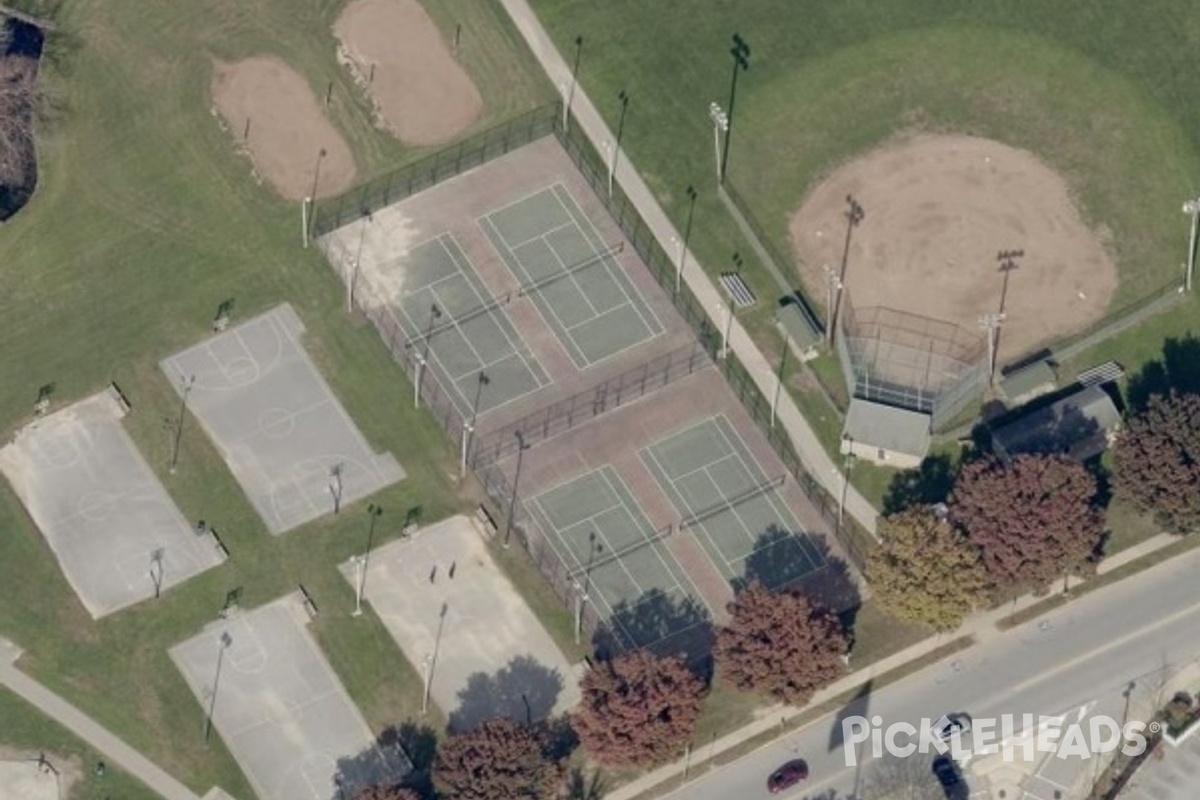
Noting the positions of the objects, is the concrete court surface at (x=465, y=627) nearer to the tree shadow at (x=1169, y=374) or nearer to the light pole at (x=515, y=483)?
the light pole at (x=515, y=483)

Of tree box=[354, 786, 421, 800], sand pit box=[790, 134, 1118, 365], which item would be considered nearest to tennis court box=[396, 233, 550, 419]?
sand pit box=[790, 134, 1118, 365]

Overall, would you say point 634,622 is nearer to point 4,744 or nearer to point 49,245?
point 4,744

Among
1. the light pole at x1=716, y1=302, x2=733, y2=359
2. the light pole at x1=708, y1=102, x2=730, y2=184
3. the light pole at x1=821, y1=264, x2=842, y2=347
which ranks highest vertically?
the light pole at x1=708, y1=102, x2=730, y2=184

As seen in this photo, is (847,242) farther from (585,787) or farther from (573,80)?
(585,787)

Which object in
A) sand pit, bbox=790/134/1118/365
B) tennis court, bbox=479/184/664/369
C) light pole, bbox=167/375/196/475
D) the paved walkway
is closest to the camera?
the paved walkway

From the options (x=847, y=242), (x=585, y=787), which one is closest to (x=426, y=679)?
(x=585, y=787)

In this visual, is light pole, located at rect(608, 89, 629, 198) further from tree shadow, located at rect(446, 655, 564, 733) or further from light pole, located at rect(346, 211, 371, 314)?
tree shadow, located at rect(446, 655, 564, 733)
